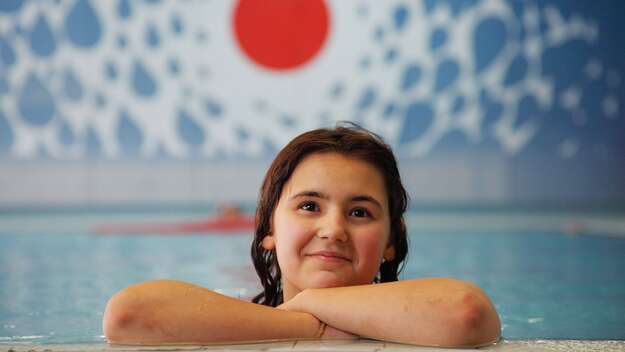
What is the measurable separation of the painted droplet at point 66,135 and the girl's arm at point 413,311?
7567 millimetres

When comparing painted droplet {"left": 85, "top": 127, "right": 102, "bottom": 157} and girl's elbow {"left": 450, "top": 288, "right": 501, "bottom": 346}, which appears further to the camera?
painted droplet {"left": 85, "top": 127, "right": 102, "bottom": 157}

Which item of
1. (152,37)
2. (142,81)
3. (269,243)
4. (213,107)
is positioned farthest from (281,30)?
(269,243)

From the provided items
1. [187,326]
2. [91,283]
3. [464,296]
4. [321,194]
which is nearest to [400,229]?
[321,194]

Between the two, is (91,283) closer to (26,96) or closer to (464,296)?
(464,296)

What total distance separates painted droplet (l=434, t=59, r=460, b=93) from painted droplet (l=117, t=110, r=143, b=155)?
358 centimetres

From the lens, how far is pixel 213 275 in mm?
3467

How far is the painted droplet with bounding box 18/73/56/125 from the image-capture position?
8305 mm

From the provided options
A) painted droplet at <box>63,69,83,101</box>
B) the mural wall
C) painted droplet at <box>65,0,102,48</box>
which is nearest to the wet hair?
the mural wall

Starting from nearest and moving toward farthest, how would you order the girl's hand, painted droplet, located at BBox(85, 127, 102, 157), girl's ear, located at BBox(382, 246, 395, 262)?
the girl's hand, girl's ear, located at BBox(382, 246, 395, 262), painted droplet, located at BBox(85, 127, 102, 157)

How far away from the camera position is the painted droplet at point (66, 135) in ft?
27.4

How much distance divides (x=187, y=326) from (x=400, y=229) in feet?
1.85

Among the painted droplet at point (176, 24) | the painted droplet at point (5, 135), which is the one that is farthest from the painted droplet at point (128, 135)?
the painted droplet at point (5, 135)

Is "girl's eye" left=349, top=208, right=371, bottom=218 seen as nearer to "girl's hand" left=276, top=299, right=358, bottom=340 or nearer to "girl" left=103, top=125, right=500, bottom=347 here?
"girl" left=103, top=125, right=500, bottom=347

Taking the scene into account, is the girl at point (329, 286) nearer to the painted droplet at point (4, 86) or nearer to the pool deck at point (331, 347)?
the pool deck at point (331, 347)
